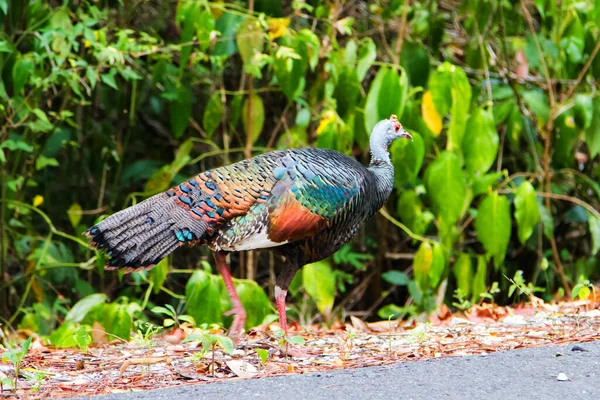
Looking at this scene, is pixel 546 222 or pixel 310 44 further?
→ pixel 546 222

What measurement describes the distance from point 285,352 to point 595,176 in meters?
4.81

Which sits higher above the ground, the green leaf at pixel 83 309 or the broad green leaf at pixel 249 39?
the broad green leaf at pixel 249 39

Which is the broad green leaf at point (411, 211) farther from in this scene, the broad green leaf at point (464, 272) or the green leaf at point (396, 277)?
the green leaf at point (396, 277)

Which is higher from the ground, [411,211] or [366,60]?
[366,60]

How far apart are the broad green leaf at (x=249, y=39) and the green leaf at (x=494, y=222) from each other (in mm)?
1948

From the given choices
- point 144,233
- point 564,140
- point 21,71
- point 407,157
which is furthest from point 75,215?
point 564,140

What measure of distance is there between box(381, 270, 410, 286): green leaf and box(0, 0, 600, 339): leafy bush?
35 mm

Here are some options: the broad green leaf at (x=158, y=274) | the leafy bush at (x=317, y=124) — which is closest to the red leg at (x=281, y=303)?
the leafy bush at (x=317, y=124)

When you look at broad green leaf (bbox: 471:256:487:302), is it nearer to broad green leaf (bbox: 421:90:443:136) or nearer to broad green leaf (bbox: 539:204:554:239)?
broad green leaf (bbox: 539:204:554:239)

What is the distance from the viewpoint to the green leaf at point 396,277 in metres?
8.41

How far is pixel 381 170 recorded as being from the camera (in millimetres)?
5832

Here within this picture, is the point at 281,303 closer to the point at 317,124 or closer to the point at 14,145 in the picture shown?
the point at 14,145

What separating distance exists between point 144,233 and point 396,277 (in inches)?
154

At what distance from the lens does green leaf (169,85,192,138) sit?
7.61m
